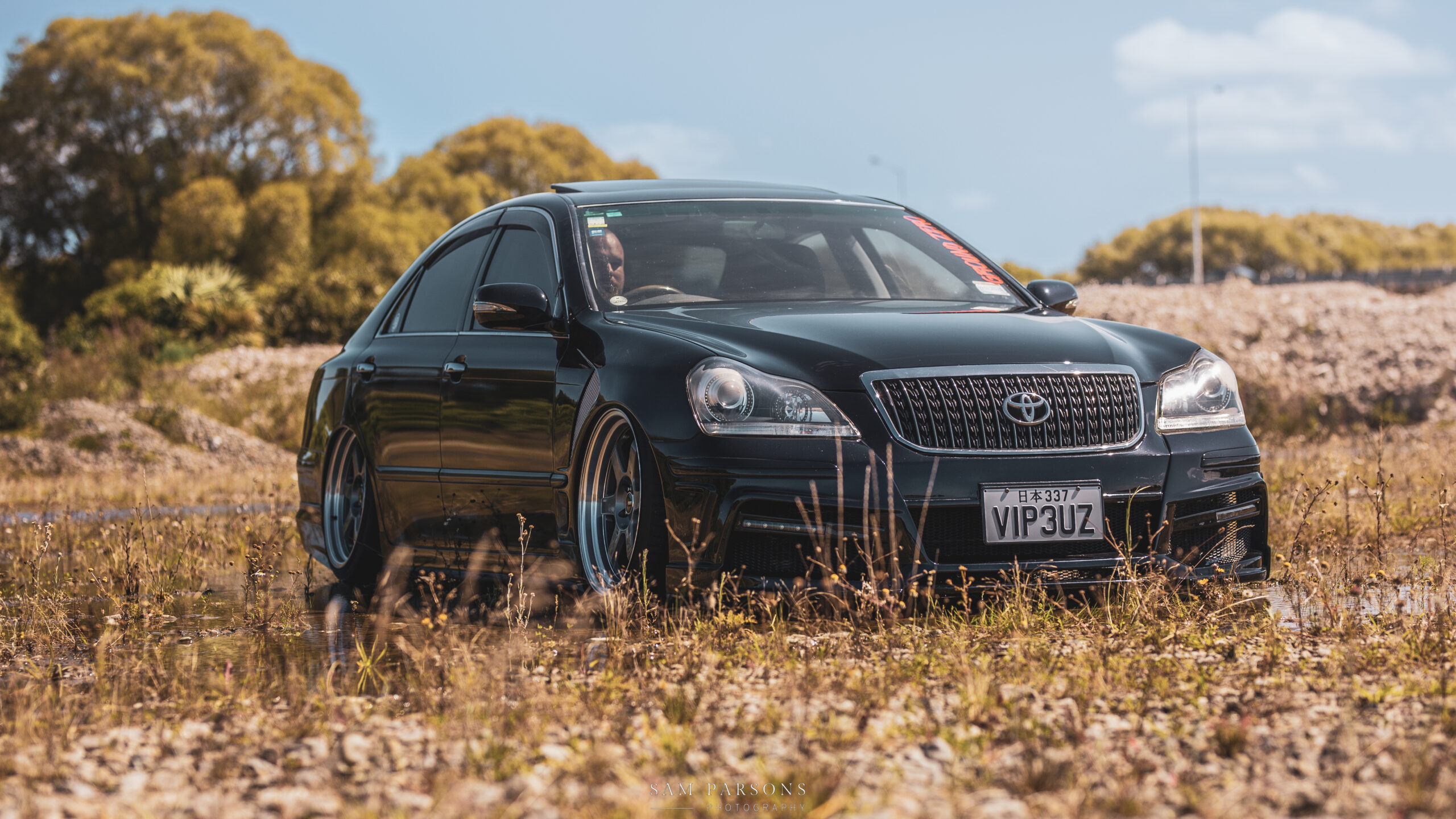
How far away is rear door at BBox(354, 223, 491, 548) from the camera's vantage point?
22.7 ft

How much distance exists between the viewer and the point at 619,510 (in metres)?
5.69

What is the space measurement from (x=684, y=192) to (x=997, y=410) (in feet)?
7.60

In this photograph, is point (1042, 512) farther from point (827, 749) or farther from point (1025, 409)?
point (827, 749)

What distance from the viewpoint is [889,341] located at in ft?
17.8

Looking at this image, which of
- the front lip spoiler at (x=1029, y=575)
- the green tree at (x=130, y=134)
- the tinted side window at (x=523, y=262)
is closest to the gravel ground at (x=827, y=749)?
the front lip spoiler at (x=1029, y=575)

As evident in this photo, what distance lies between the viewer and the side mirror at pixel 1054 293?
6.77 metres

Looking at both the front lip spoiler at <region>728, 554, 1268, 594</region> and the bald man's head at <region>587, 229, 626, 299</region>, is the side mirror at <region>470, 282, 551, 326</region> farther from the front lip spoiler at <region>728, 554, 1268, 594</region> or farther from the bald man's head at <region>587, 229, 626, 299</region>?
the front lip spoiler at <region>728, 554, 1268, 594</region>

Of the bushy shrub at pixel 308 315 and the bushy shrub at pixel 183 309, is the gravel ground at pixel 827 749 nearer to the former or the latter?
the bushy shrub at pixel 183 309

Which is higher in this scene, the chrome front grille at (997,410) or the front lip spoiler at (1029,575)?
the chrome front grille at (997,410)

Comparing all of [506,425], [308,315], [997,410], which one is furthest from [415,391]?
[308,315]

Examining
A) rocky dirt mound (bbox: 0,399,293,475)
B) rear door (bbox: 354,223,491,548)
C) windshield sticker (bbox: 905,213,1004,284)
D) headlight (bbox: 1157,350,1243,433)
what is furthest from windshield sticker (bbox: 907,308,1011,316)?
rocky dirt mound (bbox: 0,399,293,475)

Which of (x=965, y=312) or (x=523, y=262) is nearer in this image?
(x=965, y=312)

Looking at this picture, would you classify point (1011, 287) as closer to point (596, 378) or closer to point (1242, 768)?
point (596, 378)

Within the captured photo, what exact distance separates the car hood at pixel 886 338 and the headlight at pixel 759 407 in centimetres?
6
